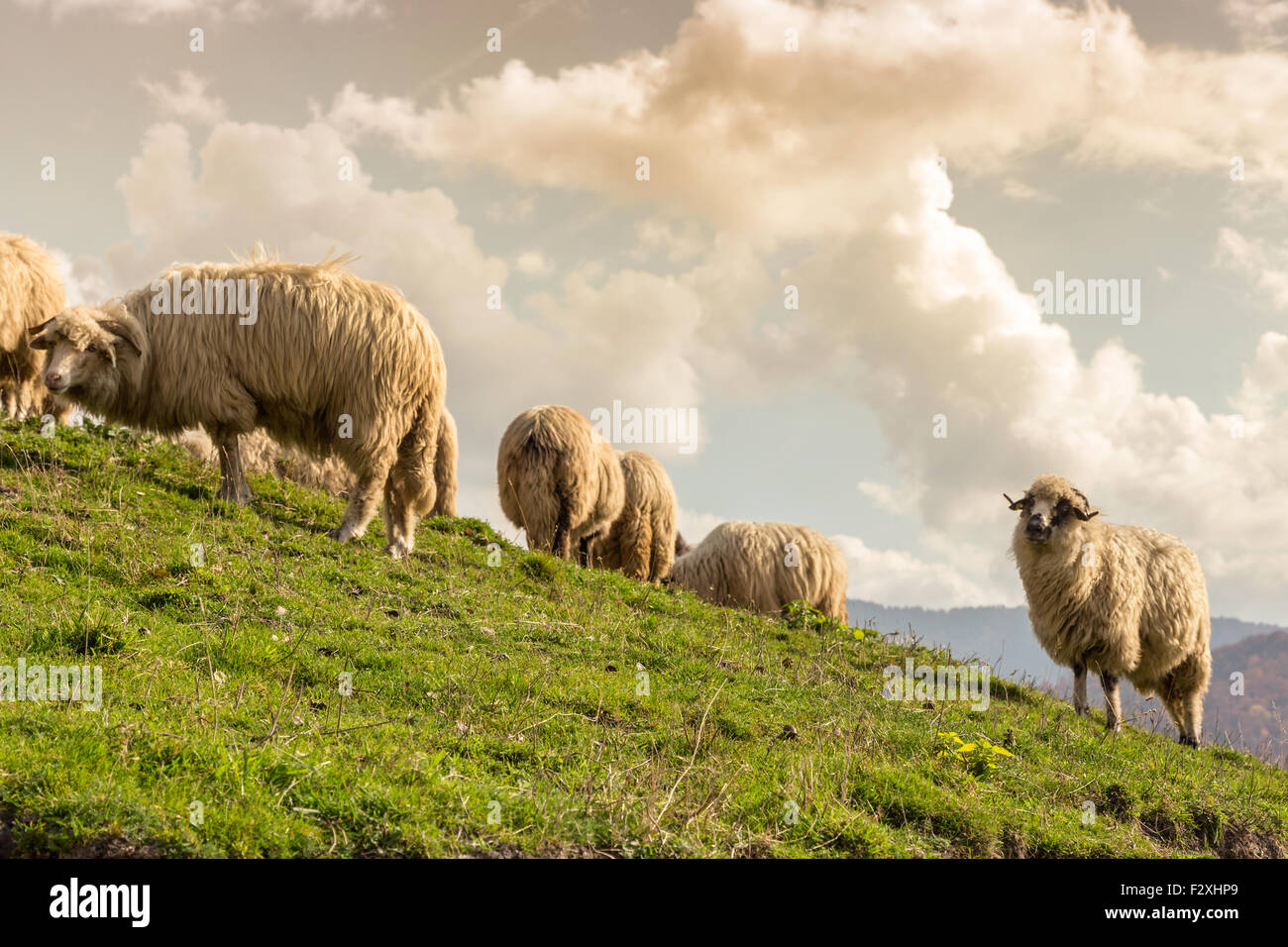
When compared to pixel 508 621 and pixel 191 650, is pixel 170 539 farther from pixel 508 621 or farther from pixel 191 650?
pixel 508 621

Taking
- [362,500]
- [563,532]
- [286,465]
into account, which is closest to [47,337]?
[362,500]

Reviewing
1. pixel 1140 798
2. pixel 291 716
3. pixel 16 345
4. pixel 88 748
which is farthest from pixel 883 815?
pixel 16 345

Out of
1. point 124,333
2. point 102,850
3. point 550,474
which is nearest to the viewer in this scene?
point 102,850

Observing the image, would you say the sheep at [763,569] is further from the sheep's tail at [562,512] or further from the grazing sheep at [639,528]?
the sheep's tail at [562,512]

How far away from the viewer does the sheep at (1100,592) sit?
13133 millimetres

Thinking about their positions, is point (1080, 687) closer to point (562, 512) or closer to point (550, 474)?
point (562, 512)

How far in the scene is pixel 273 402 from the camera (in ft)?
40.2

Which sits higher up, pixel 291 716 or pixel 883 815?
pixel 291 716

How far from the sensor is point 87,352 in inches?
476

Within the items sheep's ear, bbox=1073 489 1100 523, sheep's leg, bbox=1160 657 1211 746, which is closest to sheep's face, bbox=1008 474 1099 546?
sheep's ear, bbox=1073 489 1100 523

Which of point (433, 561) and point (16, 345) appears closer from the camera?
point (433, 561)

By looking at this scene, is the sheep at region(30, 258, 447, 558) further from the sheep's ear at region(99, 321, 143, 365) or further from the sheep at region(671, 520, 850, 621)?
the sheep at region(671, 520, 850, 621)

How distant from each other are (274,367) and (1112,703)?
11.0 m
